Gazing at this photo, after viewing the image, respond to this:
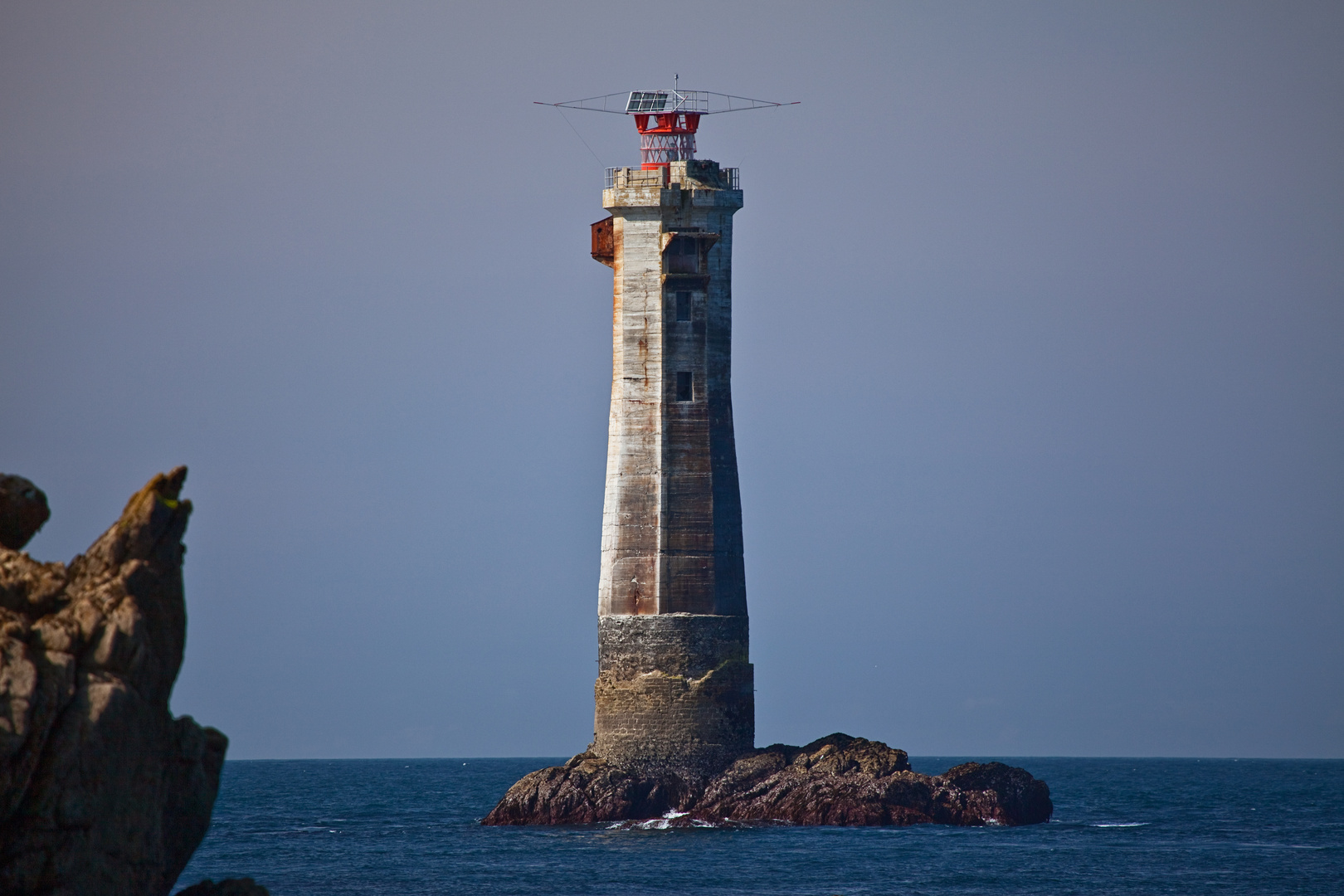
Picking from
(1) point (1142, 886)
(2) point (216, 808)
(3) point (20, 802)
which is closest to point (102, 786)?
(3) point (20, 802)

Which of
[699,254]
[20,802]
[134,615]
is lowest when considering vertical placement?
[20,802]

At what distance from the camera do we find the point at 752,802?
53.7m

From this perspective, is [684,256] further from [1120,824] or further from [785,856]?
[1120,824]

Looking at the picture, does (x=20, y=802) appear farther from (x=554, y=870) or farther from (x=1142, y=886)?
(x=1142, y=886)

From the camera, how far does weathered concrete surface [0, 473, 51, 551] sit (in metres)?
27.0

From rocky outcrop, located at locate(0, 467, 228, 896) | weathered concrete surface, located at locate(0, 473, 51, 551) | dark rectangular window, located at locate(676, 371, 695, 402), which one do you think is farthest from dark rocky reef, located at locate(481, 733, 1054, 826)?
weathered concrete surface, located at locate(0, 473, 51, 551)

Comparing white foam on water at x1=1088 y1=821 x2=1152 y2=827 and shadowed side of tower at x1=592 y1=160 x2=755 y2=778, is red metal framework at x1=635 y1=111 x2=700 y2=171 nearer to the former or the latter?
shadowed side of tower at x1=592 y1=160 x2=755 y2=778

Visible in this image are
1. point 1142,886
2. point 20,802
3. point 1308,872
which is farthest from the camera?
point 1308,872

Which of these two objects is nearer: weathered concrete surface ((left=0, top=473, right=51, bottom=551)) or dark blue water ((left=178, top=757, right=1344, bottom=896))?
weathered concrete surface ((left=0, top=473, right=51, bottom=551))

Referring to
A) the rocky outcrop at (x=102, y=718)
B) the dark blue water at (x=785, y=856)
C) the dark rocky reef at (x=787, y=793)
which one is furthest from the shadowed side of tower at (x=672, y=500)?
the rocky outcrop at (x=102, y=718)

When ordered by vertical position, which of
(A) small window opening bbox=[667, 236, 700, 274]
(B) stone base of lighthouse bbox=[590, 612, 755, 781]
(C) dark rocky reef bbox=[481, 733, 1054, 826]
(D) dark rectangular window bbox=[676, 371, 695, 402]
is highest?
(A) small window opening bbox=[667, 236, 700, 274]

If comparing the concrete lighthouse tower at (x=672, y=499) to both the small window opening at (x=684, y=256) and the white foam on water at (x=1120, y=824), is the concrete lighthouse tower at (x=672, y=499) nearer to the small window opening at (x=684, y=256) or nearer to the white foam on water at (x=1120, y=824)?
the small window opening at (x=684, y=256)

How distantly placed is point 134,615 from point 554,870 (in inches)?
871

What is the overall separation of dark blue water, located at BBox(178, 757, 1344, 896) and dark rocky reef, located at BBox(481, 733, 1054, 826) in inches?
29.9
